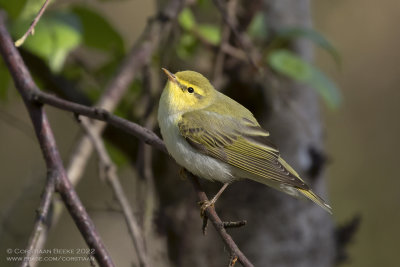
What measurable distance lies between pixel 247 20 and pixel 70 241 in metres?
3.49

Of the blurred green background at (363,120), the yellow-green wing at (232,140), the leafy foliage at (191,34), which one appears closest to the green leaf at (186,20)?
the leafy foliage at (191,34)

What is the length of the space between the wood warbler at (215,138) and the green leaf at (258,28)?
817 millimetres

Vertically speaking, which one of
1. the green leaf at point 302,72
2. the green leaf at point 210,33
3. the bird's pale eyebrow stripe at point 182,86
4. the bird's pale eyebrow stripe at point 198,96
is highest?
the green leaf at point 210,33

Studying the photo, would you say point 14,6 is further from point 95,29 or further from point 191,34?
point 191,34

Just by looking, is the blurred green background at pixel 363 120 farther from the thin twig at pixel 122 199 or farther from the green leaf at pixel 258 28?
the thin twig at pixel 122 199

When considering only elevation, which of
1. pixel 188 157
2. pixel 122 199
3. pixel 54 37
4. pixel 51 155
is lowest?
pixel 122 199

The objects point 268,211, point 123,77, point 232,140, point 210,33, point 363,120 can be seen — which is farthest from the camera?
point 363,120

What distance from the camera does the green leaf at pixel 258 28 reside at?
3828 millimetres

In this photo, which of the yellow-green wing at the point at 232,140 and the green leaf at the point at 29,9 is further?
the green leaf at the point at 29,9

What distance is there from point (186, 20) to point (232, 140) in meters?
1.04

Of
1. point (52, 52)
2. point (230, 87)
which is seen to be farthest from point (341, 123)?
point (52, 52)

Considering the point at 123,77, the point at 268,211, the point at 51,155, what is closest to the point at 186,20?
the point at 123,77

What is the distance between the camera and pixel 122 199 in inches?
114

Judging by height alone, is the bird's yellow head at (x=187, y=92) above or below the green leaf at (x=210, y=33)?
below
